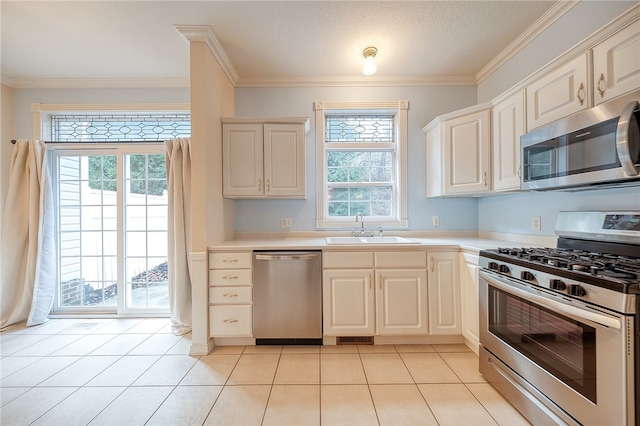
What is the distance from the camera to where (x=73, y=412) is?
1.65m

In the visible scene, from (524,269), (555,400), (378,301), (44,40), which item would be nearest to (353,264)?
(378,301)

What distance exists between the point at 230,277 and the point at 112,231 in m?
1.86

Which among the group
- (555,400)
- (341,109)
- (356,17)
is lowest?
(555,400)

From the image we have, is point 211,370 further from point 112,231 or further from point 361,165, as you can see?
point 361,165

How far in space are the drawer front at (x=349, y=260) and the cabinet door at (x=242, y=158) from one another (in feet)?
3.24

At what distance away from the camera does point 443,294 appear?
239cm

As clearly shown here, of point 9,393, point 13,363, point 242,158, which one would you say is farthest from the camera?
point 242,158

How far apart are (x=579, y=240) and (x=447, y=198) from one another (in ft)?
4.32

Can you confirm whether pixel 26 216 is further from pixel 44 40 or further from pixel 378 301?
pixel 378 301

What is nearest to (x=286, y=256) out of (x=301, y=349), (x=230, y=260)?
(x=230, y=260)

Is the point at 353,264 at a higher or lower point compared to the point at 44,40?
lower

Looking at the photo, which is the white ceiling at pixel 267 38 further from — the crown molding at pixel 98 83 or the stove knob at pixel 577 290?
the stove knob at pixel 577 290

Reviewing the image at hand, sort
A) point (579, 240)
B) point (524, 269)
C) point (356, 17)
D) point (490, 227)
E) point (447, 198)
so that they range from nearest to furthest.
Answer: point (524, 269)
point (579, 240)
point (356, 17)
point (490, 227)
point (447, 198)

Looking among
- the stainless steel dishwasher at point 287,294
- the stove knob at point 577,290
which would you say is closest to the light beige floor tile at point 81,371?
the stainless steel dishwasher at point 287,294
